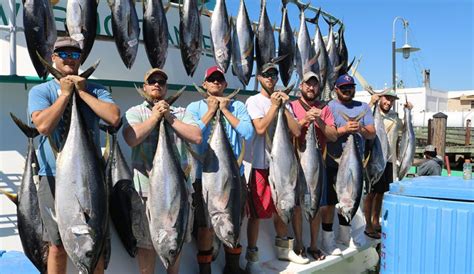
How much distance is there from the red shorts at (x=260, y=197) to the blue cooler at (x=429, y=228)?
0.89 m

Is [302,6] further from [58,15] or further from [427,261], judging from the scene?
[427,261]

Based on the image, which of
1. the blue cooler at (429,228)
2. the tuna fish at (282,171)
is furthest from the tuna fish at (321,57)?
the blue cooler at (429,228)

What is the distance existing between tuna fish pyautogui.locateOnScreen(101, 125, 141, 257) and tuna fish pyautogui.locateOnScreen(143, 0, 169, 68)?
898 mm

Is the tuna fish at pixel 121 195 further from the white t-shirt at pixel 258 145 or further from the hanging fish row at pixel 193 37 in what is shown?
the white t-shirt at pixel 258 145

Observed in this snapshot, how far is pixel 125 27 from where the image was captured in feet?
10.2

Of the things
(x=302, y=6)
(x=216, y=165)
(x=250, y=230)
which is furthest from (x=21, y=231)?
(x=302, y=6)

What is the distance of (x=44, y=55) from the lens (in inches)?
109

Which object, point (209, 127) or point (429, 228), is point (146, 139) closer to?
point (209, 127)

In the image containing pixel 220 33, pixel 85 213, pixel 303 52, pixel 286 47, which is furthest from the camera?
pixel 303 52

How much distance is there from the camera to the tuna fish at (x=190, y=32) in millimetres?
3508

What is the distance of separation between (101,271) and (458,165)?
14.9 metres

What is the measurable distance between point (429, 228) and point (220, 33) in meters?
2.28

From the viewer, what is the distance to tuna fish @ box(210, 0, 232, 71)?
3.71 meters

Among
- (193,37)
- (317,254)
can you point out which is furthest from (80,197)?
(317,254)
